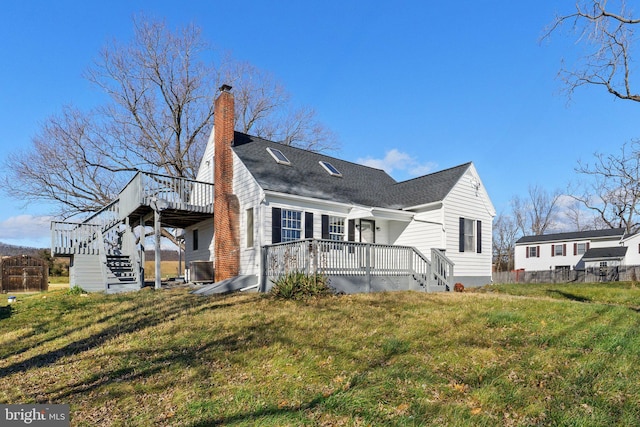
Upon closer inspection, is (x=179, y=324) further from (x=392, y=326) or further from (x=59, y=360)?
(x=392, y=326)

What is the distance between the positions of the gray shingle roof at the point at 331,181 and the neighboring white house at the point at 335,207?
0.05 metres

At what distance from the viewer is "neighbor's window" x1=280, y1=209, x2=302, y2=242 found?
13844 millimetres

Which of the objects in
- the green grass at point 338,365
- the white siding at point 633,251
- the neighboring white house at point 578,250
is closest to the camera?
the green grass at point 338,365

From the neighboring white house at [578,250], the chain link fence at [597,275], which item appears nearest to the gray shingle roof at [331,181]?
the chain link fence at [597,275]

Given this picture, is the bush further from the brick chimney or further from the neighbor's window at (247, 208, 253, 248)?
the brick chimney

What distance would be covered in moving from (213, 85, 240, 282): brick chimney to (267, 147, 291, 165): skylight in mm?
1727

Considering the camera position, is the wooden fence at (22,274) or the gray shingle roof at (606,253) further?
the gray shingle roof at (606,253)

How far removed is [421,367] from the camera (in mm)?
4980

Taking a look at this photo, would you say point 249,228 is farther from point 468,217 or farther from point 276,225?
point 468,217

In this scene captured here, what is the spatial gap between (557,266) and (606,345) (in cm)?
4279

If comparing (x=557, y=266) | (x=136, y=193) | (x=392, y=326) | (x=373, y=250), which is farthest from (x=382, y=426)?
(x=557, y=266)

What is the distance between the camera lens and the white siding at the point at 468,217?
16281 mm

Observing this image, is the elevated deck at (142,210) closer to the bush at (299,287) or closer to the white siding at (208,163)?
the white siding at (208,163)

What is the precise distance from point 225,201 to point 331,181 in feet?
14.8
